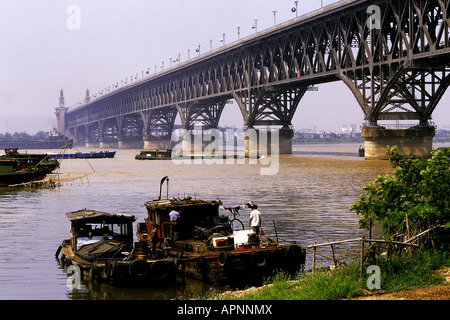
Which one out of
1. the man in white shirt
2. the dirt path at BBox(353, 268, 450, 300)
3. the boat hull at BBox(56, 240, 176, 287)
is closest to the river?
the boat hull at BBox(56, 240, 176, 287)

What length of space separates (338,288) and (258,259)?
17.4 feet

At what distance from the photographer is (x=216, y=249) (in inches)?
800

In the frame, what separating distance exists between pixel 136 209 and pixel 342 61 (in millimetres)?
50955

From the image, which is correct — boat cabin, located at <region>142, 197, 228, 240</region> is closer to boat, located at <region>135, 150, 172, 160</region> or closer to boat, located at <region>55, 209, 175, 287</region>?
boat, located at <region>55, 209, 175, 287</region>

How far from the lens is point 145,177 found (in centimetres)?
6994

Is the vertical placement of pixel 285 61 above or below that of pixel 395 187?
above

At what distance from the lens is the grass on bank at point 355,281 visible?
580 inches

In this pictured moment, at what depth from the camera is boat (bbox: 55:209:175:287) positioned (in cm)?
1923

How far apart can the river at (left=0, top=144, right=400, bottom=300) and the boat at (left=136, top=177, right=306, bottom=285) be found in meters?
0.52

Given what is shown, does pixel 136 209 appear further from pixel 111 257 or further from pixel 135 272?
pixel 135 272

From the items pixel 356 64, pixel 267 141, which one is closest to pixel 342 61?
pixel 356 64

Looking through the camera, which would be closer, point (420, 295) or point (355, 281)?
point (420, 295)
